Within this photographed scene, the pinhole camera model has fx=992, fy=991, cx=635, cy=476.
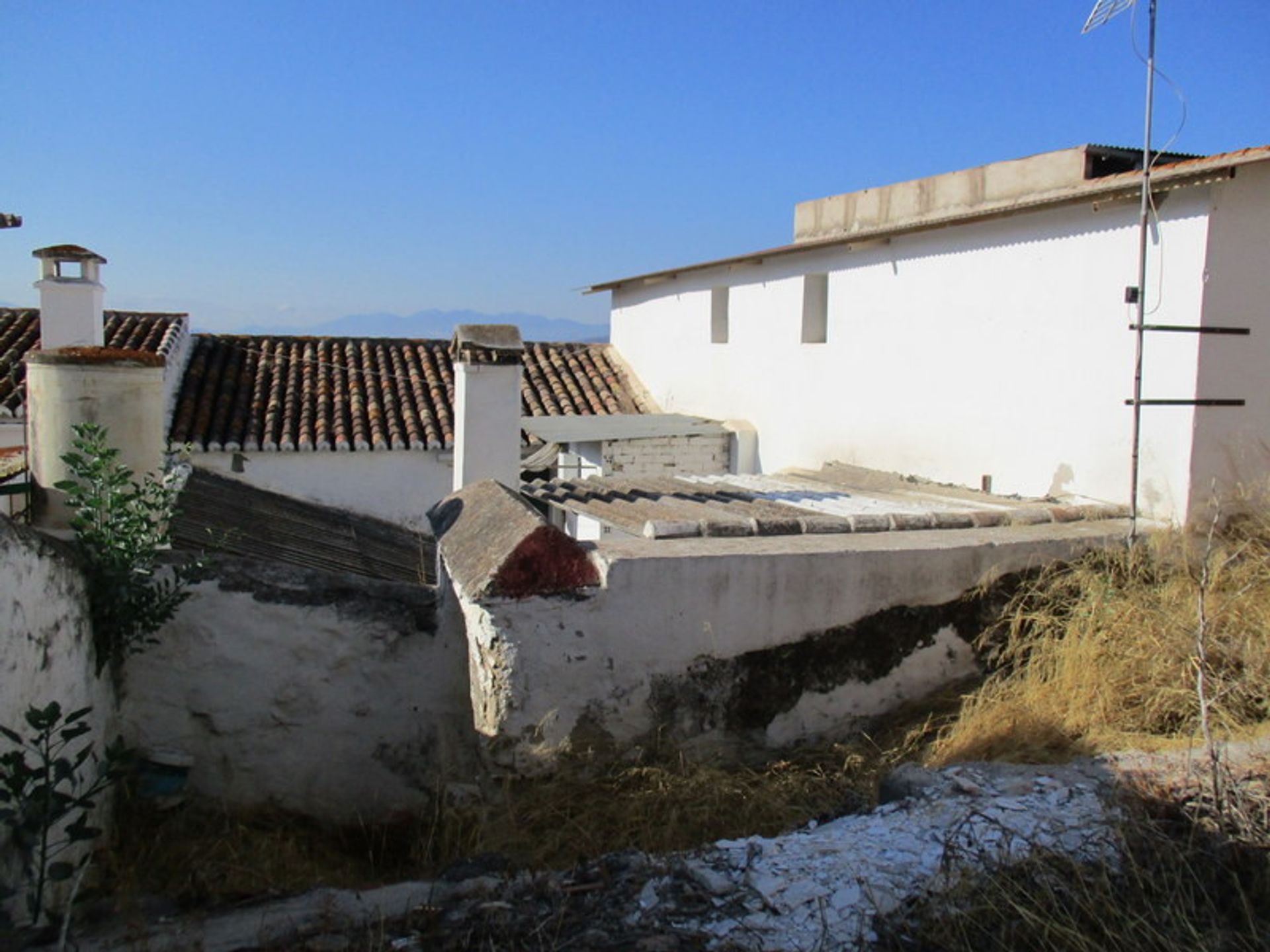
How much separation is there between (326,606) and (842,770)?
2.65 m

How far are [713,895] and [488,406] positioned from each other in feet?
19.2

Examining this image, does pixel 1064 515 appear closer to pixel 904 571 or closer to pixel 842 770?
pixel 904 571

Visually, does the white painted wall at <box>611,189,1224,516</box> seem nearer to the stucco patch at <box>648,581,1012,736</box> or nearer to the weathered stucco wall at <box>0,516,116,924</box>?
the stucco patch at <box>648,581,1012,736</box>

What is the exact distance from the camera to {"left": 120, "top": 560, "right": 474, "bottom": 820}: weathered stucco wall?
4.86 metres

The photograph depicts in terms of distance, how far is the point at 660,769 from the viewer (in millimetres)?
4594

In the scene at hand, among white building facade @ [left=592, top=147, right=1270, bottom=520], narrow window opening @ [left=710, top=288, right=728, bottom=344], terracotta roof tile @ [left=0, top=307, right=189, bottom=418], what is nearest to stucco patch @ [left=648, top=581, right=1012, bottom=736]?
white building facade @ [left=592, top=147, right=1270, bottom=520]

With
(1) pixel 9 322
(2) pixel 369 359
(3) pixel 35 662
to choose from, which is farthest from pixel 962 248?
(1) pixel 9 322

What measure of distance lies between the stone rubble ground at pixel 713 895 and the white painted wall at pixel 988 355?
13.6 ft

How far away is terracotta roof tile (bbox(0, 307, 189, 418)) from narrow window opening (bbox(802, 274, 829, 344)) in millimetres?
8377

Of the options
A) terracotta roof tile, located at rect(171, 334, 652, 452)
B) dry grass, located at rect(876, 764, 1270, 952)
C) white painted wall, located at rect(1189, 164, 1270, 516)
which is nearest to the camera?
dry grass, located at rect(876, 764, 1270, 952)

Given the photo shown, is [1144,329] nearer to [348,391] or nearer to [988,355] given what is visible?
[988,355]

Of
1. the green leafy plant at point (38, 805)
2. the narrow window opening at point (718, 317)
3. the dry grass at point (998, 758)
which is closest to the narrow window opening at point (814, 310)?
the narrow window opening at point (718, 317)

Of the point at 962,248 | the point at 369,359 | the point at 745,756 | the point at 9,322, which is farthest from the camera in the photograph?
the point at 369,359

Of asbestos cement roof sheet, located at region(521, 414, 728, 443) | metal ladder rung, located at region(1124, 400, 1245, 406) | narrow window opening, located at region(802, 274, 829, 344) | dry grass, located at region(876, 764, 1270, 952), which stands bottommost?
dry grass, located at region(876, 764, 1270, 952)
